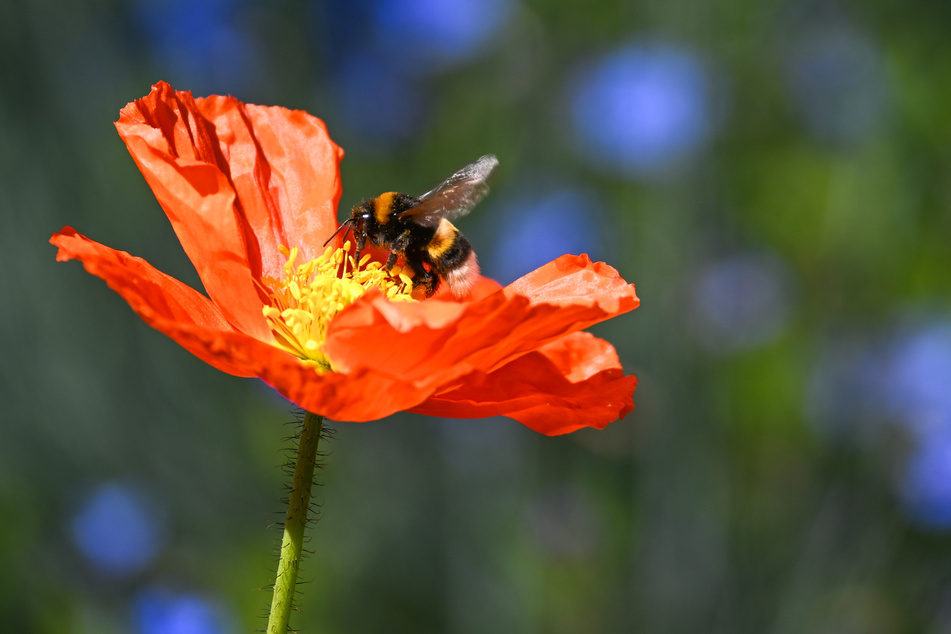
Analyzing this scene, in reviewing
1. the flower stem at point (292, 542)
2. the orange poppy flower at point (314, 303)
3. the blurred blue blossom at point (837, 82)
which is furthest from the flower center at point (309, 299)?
the blurred blue blossom at point (837, 82)

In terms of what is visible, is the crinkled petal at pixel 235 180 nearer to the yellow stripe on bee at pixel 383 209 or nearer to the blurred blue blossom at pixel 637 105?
the yellow stripe on bee at pixel 383 209

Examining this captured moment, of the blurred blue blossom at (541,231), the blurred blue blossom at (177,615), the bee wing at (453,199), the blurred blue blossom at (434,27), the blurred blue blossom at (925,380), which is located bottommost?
the blurred blue blossom at (177,615)

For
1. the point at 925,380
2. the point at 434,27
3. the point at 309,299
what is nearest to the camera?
the point at 309,299

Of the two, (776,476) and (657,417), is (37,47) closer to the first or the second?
(657,417)

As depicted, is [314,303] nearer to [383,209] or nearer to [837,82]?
[383,209]

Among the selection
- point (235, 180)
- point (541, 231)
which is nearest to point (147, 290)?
point (235, 180)

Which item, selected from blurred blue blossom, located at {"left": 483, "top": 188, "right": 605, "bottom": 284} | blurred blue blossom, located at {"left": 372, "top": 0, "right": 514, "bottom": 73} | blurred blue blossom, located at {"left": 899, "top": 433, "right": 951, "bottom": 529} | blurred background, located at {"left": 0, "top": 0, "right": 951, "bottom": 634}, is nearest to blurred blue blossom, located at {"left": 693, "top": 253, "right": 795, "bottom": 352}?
blurred background, located at {"left": 0, "top": 0, "right": 951, "bottom": 634}
